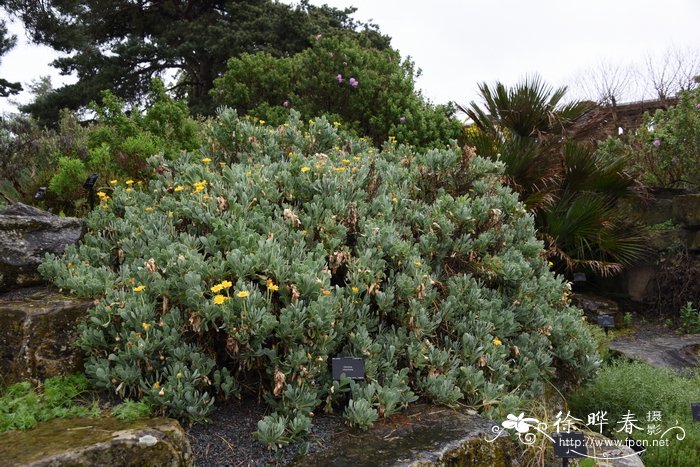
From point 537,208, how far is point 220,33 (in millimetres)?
16841

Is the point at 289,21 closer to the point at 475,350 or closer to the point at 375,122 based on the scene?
the point at 375,122

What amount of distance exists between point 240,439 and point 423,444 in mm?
833

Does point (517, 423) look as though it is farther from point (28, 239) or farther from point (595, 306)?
point (595, 306)

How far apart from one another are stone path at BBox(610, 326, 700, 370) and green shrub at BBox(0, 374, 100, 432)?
520cm

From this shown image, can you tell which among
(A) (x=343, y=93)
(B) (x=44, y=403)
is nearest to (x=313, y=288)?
(B) (x=44, y=403)

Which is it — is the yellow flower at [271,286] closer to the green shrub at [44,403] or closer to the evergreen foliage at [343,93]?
the green shrub at [44,403]

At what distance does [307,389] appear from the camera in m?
2.87

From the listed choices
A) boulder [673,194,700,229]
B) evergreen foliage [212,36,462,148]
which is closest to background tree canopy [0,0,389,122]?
evergreen foliage [212,36,462,148]

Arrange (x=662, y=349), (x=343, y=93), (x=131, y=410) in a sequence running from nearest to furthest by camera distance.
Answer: (x=131, y=410) → (x=662, y=349) → (x=343, y=93)

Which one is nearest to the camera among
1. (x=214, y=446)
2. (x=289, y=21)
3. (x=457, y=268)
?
(x=214, y=446)

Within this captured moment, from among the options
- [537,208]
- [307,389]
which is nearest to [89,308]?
[307,389]

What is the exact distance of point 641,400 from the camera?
4.21m

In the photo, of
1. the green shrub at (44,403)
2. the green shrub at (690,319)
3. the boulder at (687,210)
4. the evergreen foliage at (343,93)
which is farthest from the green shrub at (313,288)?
the evergreen foliage at (343,93)

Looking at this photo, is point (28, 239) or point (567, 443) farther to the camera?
point (28, 239)
